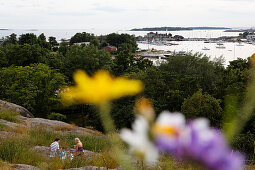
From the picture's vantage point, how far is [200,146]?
46 cm

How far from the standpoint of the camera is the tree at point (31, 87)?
64.4 feet

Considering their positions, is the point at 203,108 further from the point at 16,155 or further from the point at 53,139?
the point at 16,155

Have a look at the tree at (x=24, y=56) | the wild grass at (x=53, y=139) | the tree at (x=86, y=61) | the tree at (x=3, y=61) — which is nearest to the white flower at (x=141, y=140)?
the wild grass at (x=53, y=139)

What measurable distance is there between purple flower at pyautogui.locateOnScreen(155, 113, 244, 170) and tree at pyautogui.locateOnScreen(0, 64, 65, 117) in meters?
20.2

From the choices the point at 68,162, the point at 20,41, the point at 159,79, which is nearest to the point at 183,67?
the point at 159,79

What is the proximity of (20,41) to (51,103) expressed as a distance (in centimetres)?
4559

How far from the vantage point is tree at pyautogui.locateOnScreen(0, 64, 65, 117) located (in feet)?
64.4

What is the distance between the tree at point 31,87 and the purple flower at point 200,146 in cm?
2019

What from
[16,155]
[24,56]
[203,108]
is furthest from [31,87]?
[16,155]

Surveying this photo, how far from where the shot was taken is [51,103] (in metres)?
22.0

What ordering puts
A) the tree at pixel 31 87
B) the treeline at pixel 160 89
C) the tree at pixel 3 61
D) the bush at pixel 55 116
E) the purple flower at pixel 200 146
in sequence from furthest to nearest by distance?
the tree at pixel 3 61, the bush at pixel 55 116, the tree at pixel 31 87, the treeline at pixel 160 89, the purple flower at pixel 200 146

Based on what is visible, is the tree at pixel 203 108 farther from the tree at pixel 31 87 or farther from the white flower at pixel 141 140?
the white flower at pixel 141 140

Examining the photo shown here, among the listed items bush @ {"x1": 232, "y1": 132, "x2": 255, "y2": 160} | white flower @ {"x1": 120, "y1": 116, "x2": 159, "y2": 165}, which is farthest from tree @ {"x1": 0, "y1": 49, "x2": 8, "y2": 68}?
white flower @ {"x1": 120, "y1": 116, "x2": 159, "y2": 165}

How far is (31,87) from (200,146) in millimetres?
20727
